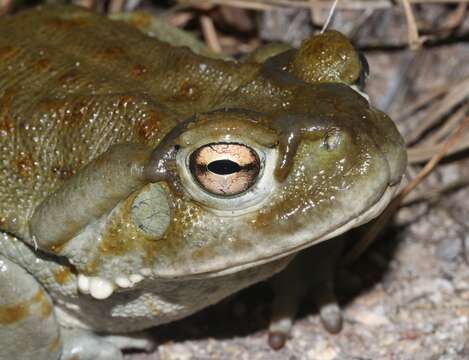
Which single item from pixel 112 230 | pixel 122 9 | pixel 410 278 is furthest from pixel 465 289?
pixel 122 9

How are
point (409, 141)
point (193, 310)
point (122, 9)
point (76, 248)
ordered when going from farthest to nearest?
1. point (122, 9)
2. point (409, 141)
3. point (193, 310)
4. point (76, 248)

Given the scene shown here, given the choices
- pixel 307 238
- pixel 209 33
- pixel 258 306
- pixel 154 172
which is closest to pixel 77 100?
pixel 154 172

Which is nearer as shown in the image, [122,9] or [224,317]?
[224,317]

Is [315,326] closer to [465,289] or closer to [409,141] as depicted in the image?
[465,289]

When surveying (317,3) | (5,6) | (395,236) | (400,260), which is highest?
(5,6)

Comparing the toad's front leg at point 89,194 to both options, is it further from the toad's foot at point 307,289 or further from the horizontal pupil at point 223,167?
the toad's foot at point 307,289

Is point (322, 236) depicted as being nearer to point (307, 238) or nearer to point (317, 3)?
point (307, 238)
